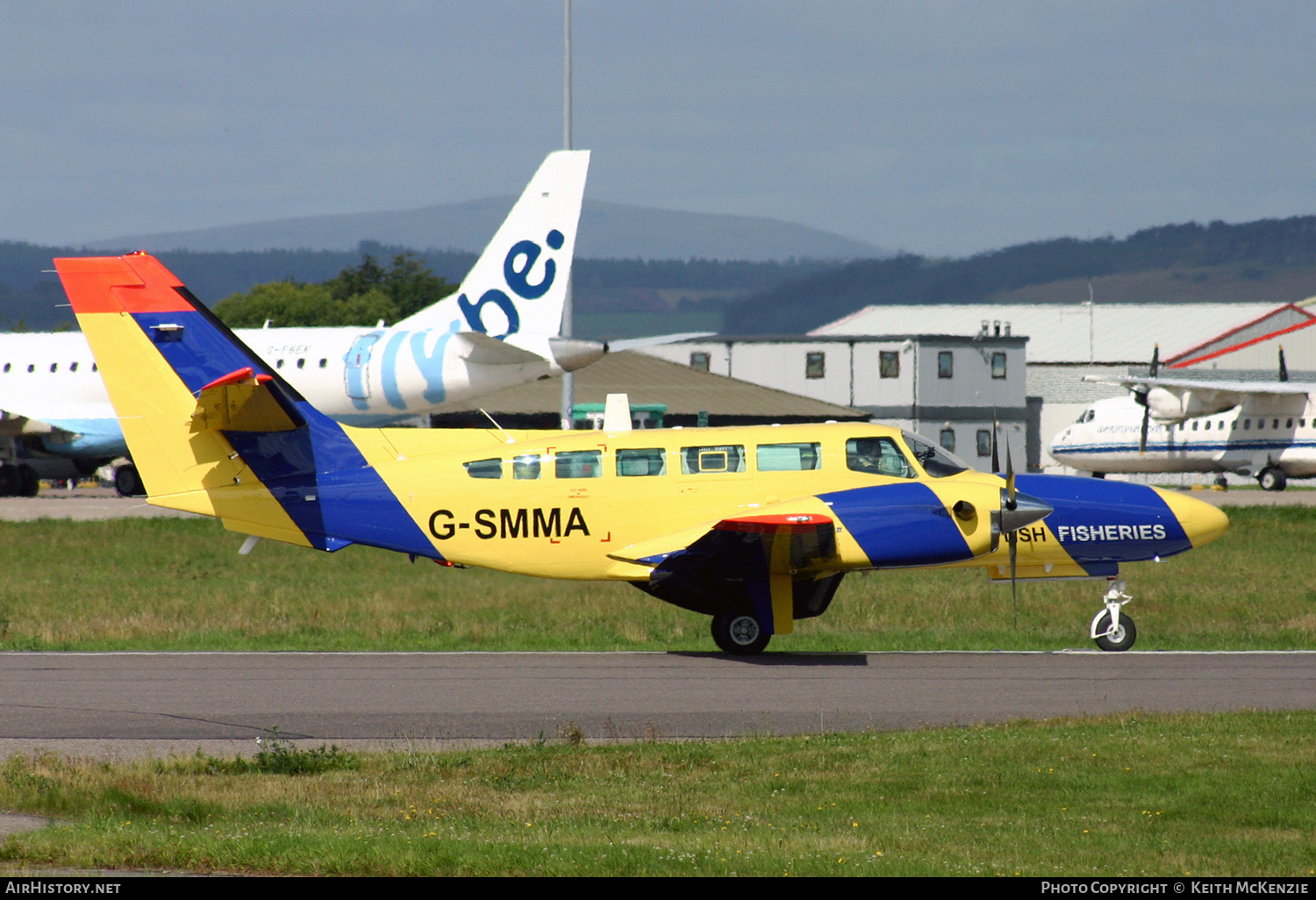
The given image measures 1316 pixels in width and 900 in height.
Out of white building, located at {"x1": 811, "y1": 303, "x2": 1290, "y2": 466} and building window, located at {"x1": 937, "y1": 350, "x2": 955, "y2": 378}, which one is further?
white building, located at {"x1": 811, "y1": 303, "x2": 1290, "y2": 466}

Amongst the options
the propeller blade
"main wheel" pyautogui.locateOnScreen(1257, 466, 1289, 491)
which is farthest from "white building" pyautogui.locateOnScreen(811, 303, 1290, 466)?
the propeller blade

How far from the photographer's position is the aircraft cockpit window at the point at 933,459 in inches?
744

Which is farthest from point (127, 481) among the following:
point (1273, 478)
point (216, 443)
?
point (1273, 478)

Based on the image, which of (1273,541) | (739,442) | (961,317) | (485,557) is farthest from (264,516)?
(961,317)

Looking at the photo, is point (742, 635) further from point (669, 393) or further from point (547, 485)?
point (669, 393)

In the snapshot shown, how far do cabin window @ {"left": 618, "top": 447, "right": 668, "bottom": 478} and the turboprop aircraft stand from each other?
4024 cm

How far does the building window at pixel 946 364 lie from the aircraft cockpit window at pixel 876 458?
5270 centimetres

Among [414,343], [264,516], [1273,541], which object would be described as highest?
[414,343]

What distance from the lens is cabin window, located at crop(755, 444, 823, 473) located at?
62.1ft

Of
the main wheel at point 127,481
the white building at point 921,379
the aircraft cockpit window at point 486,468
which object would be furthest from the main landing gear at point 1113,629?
the white building at point 921,379

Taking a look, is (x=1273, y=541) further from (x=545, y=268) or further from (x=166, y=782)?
(x=166, y=782)

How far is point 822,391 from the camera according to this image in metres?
73.1

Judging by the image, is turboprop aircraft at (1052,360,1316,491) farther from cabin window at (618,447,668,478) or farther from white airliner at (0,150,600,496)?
cabin window at (618,447,668,478)

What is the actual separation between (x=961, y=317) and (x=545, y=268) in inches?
3088
